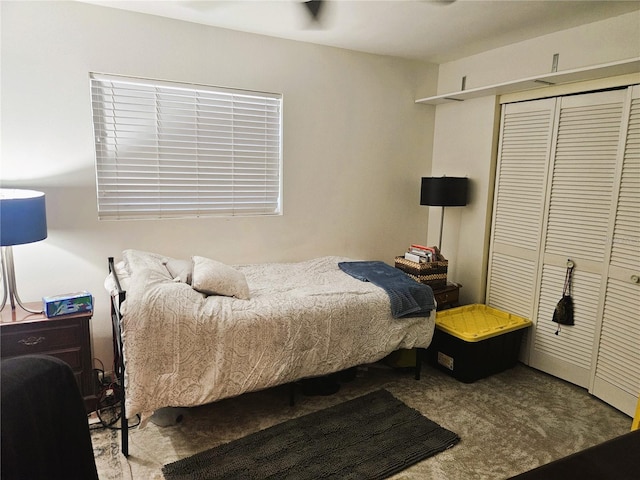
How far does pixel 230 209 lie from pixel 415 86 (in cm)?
208

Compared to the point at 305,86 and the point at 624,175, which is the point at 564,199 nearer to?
the point at 624,175

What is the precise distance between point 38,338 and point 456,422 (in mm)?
2470

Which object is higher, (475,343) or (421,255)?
(421,255)

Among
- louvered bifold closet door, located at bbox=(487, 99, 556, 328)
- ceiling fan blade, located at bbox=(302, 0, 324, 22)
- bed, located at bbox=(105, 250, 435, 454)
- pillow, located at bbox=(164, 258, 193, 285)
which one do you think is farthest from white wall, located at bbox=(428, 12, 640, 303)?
pillow, located at bbox=(164, 258, 193, 285)

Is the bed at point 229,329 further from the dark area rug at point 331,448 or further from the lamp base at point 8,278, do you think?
the lamp base at point 8,278

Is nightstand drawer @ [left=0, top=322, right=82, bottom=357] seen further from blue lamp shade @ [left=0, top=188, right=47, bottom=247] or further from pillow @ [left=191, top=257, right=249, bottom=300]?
pillow @ [left=191, top=257, right=249, bottom=300]

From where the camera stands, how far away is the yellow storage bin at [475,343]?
3.00 metres

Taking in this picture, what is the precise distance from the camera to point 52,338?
2.32 m

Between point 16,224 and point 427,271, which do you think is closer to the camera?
point 16,224

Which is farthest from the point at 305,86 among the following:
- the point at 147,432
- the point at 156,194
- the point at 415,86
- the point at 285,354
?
the point at 147,432

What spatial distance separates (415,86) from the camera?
3.86 meters

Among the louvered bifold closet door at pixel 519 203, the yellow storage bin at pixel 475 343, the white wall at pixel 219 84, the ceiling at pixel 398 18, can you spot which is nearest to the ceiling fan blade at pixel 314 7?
the ceiling at pixel 398 18

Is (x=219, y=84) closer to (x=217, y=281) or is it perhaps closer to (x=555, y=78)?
(x=217, y=281)

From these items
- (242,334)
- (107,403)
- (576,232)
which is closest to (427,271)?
(576,232)
